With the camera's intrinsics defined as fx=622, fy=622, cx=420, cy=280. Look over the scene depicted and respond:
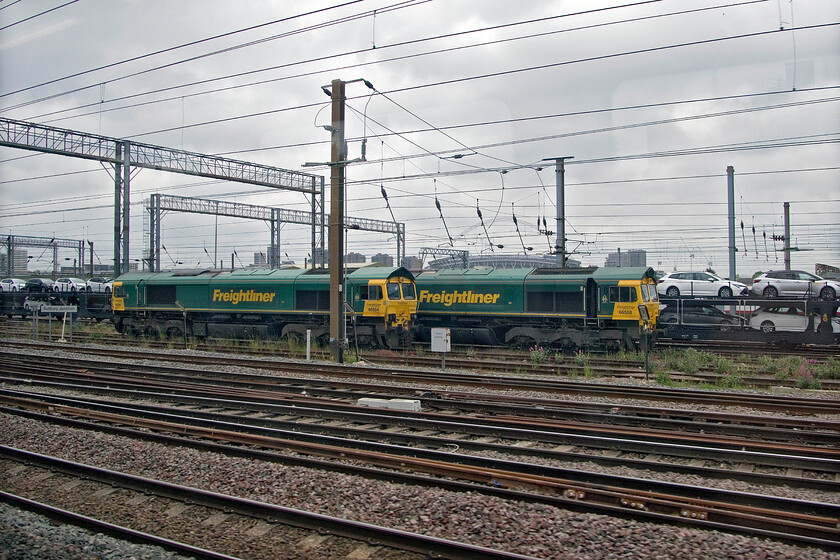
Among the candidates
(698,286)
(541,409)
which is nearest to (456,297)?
(698,286)

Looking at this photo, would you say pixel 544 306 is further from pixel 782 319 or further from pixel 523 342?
pixel 782 319

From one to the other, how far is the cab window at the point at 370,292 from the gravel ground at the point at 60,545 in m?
17.6

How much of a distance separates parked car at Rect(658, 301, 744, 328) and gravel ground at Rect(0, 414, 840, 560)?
20.0m

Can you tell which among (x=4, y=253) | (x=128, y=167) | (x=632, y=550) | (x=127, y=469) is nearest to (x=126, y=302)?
(x=128, y=167)

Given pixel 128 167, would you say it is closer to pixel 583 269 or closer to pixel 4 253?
pixel 583 269

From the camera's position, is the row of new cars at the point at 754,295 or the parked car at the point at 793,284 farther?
the parked car at the point at 793,284

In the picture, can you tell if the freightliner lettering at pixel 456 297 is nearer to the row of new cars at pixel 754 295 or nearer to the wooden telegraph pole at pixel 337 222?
the wooden telegraph pole at pixel 337 222

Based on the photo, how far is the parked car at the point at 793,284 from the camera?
28.1 m

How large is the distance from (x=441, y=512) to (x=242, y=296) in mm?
22026

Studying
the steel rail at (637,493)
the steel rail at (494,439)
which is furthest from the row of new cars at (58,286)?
the steel rail at (637,493)

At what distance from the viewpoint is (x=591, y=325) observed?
22.2m

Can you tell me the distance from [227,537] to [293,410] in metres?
5.56

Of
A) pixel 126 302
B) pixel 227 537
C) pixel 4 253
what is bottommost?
pixel 227 537

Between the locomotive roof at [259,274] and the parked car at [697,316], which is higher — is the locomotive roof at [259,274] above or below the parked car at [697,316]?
above
